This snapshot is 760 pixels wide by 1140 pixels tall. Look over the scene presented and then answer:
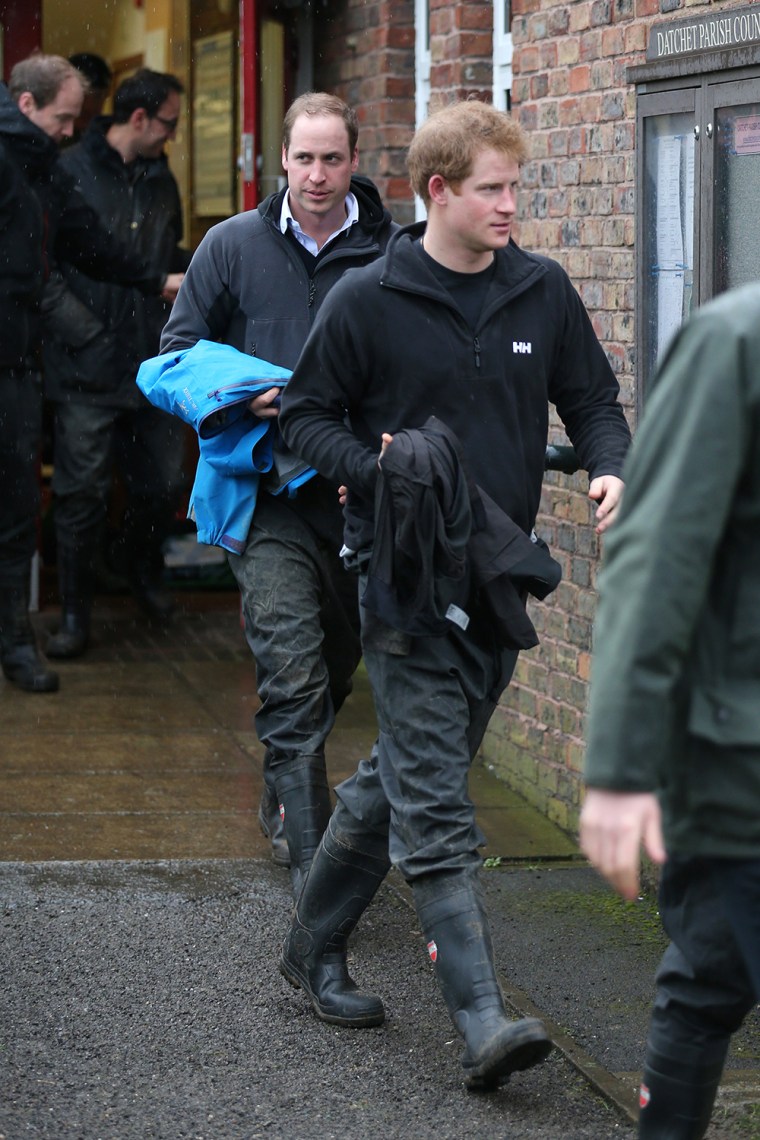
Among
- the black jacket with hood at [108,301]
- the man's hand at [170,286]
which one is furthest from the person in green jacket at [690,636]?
the black jacket with hood at [108,301]

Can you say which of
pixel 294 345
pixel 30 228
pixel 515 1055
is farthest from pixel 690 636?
pixel 30 228

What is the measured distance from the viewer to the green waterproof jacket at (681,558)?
2449 mm

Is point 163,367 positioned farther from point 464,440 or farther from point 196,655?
point 196,655

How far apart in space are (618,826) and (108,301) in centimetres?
643

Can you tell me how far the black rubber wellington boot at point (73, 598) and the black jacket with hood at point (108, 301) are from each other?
690 millimetres

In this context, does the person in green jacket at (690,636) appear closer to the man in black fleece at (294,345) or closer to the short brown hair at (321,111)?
the man in black fleece at (294,345)

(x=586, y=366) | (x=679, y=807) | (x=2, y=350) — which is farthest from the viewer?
(x=2, y=350)

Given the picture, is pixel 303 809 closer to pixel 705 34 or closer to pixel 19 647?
pixel 705 34

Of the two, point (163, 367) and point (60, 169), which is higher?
point (60, 169)

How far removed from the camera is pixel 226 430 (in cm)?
511

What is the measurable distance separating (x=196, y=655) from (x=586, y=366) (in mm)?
4513

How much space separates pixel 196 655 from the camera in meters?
8.61

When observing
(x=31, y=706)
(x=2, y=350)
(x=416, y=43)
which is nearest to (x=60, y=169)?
(x=2, y=350)

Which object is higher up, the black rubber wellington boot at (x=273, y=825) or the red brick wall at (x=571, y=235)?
the red brick wall at (x=571, y=235)
